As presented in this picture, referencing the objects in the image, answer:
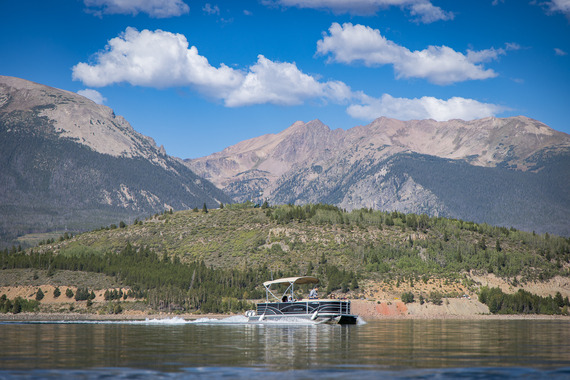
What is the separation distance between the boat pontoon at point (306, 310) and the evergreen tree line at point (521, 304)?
241 ft

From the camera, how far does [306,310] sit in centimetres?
8800

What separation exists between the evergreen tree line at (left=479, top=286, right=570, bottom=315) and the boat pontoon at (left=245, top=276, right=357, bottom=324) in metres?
73.3

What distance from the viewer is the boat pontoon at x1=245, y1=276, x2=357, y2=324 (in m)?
86.1

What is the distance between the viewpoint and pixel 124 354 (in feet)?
143

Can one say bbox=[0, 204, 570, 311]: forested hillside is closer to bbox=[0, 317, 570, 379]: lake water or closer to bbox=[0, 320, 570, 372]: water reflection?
bbox=[0, 320, 570, 372]: water reflection

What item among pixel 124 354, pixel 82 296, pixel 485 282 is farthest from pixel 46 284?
pixel 124 354

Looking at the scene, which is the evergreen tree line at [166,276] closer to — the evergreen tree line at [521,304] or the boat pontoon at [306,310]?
the evergreen tree line at [521,304]

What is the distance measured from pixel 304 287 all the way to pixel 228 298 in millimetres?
21594

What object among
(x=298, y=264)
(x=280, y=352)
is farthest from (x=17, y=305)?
(x=280, y=352)

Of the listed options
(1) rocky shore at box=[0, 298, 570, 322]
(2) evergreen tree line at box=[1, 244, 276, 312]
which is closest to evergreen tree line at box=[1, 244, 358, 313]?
(2) evergreen tree line at box=[1, 244, 276, 312]

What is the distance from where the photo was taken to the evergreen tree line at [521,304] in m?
149

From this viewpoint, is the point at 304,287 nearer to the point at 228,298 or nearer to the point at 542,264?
the point at 228,298

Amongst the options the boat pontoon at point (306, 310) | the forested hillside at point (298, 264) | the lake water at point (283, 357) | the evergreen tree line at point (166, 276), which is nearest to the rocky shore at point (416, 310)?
the evergreen tree line at point (166, 276)

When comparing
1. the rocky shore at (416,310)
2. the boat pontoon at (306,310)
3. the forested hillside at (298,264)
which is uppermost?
the forested hillside at (298,264)
